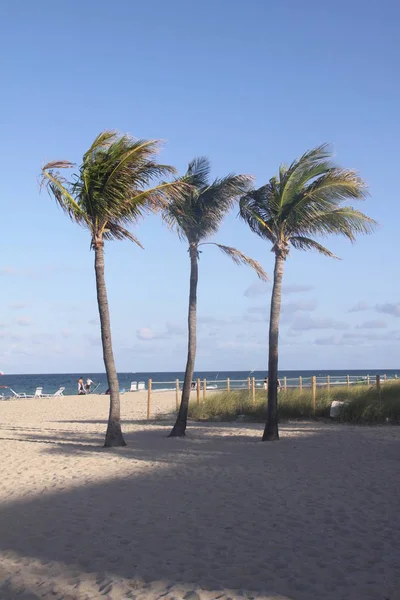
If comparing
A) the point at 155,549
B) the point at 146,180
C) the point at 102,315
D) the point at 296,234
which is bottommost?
the point at 155,549

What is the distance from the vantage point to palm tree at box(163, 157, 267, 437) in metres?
14.9

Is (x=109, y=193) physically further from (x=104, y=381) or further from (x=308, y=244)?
(x=104, y=381)

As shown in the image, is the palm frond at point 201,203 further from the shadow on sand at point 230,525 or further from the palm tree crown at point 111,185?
the shadow on sand at point 230,525

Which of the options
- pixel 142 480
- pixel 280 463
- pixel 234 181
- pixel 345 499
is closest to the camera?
pixel 345 499

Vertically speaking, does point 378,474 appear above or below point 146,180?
below

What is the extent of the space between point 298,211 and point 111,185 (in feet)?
13.5

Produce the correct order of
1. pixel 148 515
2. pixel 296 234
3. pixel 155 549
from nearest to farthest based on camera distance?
pixel 155 549, pixel 148 515, pixel 296 234

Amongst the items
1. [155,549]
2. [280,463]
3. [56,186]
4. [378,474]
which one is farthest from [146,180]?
[155,549]

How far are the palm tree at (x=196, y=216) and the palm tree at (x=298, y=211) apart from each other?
117cm

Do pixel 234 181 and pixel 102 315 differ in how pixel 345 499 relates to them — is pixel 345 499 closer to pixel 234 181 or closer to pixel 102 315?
pixel 102 315

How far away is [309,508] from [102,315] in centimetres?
710

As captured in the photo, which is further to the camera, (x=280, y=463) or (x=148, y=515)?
(x=280, y=463)

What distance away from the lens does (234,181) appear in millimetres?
14836

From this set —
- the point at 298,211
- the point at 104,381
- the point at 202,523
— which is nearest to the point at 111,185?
the point at 298,211
